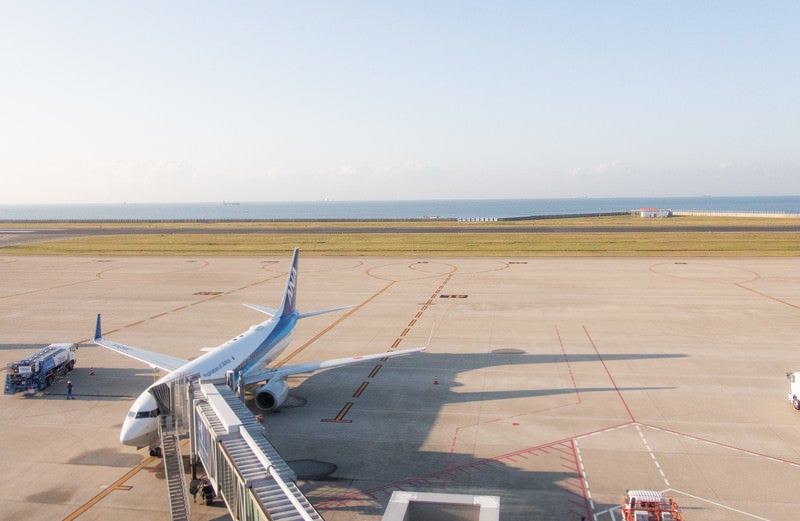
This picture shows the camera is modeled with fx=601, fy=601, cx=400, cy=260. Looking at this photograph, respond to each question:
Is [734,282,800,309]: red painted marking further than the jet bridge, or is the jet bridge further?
[734,282,800,309]: red painted marking

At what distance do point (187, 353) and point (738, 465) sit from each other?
37.0 metres

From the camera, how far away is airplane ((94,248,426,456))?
2620 cm

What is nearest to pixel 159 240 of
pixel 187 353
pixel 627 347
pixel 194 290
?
pixel 194 290

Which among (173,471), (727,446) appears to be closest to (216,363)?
(173,471)

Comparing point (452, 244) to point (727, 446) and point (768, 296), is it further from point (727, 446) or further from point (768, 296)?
point (727, 446)

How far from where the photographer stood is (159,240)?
461 feet

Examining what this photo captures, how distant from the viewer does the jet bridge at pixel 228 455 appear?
15695 mm

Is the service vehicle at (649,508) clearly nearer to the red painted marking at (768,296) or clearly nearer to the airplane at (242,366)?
the airplane at (242,366)

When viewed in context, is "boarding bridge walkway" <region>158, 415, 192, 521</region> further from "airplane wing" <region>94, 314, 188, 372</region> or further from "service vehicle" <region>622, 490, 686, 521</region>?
"service vehicle" <region>622, 490, 686, 521</region>

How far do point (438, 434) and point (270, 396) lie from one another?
9.47 meters

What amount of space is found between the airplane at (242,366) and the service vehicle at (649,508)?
575 inches

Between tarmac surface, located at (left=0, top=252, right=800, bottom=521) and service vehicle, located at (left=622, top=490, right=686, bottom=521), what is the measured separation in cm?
109

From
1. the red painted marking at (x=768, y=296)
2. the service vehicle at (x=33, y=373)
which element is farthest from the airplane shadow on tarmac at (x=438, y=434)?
the red painted marking at (x=768, y=296)

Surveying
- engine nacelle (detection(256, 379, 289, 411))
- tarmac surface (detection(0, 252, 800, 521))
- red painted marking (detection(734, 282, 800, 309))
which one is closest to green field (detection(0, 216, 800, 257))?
red painted marking (detection(734, 282, 800, 309))
